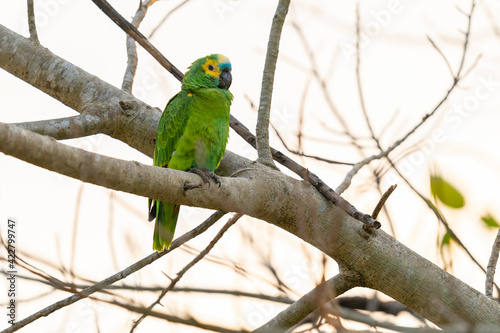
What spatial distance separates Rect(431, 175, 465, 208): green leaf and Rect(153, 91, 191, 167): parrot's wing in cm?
165

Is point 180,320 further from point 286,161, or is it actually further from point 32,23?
point 32,23

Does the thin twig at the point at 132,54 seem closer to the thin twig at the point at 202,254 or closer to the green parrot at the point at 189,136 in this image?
the green parrot at the point at 189,136

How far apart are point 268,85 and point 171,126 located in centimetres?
94

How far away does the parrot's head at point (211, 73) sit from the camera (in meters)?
4.35

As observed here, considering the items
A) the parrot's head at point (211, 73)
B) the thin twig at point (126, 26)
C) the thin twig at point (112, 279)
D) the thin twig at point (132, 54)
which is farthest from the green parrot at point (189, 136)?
the thin twig at point (112, 279)

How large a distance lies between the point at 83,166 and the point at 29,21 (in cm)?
160

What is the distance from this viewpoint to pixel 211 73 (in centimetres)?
440

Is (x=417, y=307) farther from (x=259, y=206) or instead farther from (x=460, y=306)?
(x=259, y=206)

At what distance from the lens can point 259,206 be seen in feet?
8.76

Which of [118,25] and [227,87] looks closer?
[118,25]

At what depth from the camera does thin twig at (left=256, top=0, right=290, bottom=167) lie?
3016 millimetres

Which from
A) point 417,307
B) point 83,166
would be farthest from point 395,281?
point 83,166

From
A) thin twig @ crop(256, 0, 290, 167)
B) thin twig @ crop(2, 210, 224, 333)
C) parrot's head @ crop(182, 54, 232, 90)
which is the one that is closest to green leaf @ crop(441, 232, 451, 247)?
thin twig @ crop(256, 0, 290, 167)

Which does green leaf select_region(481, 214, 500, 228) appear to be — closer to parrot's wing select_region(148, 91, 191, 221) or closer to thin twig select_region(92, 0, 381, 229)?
thin twig select_region(92, 0, 381, 229)
